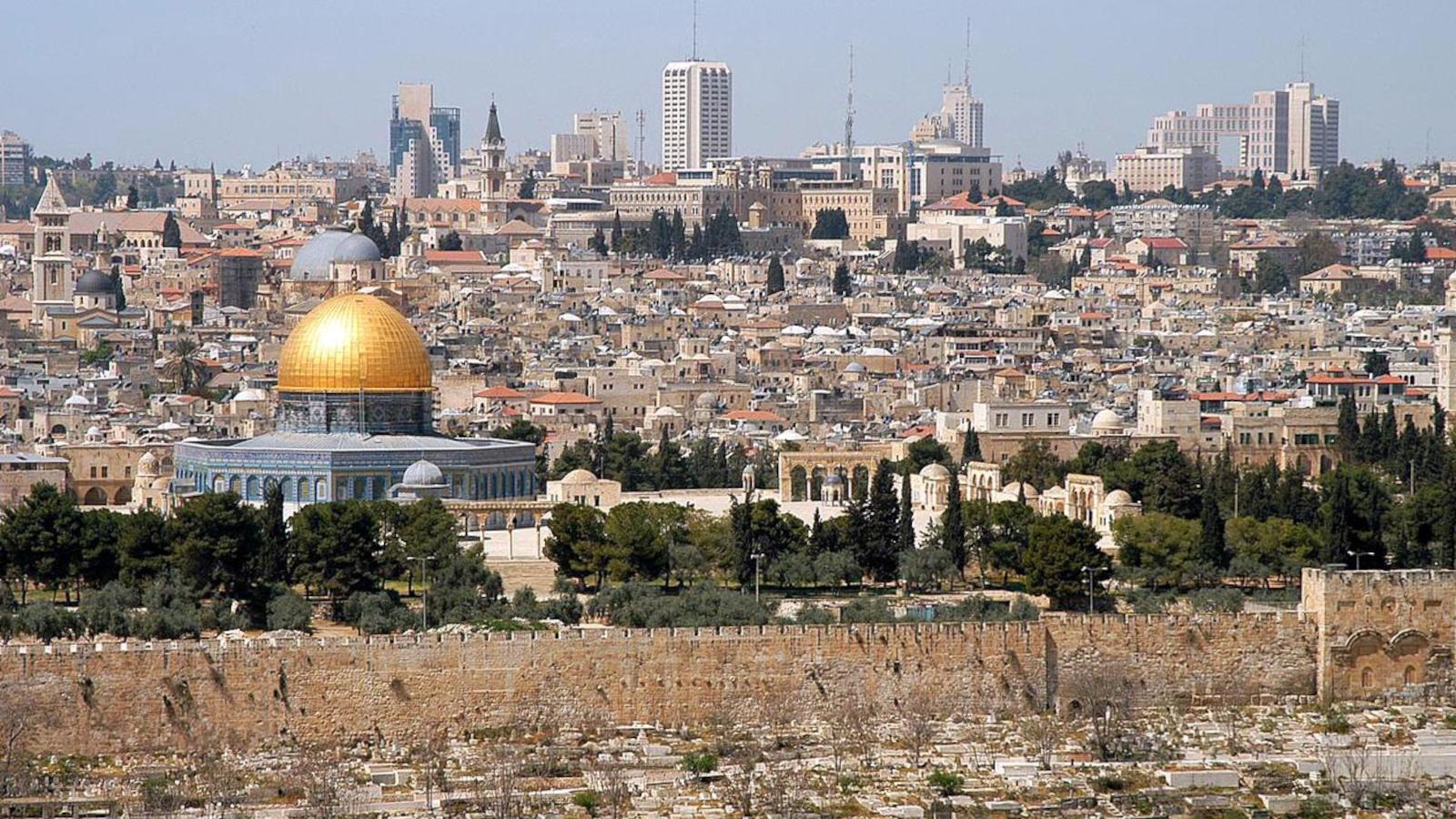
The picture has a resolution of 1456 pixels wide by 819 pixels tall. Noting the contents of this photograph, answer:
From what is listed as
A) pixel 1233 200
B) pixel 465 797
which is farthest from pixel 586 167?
pixel 465 797

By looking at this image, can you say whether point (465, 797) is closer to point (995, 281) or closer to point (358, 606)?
point (358, 606)

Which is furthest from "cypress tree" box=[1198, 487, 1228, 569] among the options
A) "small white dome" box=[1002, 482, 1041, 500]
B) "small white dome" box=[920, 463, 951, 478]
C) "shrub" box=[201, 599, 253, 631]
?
"shrub" box=[201, 599, 253, 631]

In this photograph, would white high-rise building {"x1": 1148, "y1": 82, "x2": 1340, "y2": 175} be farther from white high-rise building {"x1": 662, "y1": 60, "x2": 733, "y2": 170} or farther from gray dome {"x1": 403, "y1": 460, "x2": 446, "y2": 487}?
gray dome {"x1": 403, "y1": 460, "x2": 446, "y2": 487}

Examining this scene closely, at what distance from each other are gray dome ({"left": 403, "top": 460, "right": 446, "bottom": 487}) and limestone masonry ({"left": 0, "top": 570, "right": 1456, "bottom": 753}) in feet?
48.7

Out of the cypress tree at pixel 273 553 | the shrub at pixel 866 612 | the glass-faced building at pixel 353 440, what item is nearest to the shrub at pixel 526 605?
the cypress tree at pixel 273 553

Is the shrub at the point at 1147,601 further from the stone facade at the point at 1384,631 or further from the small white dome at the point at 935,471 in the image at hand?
the small white dome at the point at 935,471

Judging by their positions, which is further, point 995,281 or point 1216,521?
point 995,281

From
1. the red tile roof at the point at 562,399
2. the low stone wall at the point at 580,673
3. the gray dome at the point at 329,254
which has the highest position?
the gray dome at the point at 329,254

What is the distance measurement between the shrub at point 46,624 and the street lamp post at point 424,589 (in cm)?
333

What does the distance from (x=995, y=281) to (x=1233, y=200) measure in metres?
33.3

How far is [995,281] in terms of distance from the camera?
330 feet

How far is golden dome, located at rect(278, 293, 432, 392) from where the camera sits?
4956cm

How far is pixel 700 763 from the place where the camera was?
30.5 meters

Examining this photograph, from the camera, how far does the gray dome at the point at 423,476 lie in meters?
47.5
